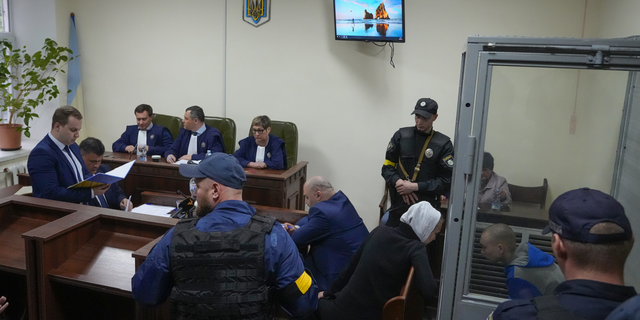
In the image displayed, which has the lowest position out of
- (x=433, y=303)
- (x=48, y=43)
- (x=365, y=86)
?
(x=433, y=303)

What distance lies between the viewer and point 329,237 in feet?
9.45

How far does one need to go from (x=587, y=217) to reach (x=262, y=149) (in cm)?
397

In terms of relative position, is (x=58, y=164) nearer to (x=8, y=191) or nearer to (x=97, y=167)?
(x=97, y=167)

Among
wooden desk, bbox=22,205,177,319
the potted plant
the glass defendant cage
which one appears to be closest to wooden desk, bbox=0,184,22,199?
wooden desk, bbox=22,205,177,319

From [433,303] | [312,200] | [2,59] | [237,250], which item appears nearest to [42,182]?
[312,200]

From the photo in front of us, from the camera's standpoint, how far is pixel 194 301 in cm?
164

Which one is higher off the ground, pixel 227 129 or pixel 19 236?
pixel 227 129

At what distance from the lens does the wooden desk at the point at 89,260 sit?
2.24 meters

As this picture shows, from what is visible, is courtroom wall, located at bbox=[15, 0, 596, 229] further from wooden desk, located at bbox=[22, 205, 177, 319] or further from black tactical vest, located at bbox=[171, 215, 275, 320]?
black tactical vest, located at bbox=[171, 215, 275, 320]

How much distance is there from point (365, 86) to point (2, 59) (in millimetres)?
4481

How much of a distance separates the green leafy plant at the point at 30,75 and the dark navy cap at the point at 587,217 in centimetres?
567

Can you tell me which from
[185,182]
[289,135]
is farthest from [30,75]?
[289,135]

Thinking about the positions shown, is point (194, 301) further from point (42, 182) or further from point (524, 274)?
point (42, 182)

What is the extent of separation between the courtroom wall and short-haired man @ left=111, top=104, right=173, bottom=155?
0.66m
